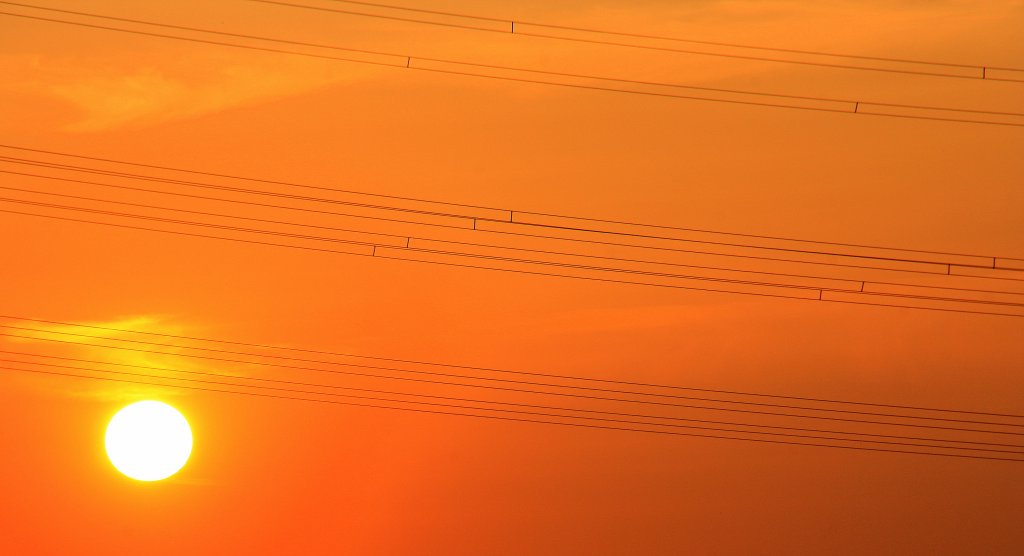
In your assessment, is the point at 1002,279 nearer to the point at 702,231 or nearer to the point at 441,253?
the point at 702,231

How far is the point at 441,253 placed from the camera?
41.9 feet

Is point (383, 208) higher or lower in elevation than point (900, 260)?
lower

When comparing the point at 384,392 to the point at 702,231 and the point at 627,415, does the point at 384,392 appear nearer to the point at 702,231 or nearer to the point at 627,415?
the point at 627,415

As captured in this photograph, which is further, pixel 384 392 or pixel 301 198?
pixel 384 392

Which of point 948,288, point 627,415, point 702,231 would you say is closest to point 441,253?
point 702,231

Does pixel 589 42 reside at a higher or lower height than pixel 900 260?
higher

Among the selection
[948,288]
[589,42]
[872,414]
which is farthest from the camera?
[872,414]

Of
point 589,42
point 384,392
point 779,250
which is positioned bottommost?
point 384,392

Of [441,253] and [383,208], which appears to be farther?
[441,253]

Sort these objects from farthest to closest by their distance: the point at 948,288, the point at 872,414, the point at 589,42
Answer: the point at 872,414
the point at 948,288
the point at 589,42

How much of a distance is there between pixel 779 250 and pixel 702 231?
0.74 m

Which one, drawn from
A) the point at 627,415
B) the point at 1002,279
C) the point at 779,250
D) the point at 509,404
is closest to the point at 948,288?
the point at 1002,279

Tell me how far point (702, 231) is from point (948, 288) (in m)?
2.27

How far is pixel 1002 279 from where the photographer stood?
12.9m
